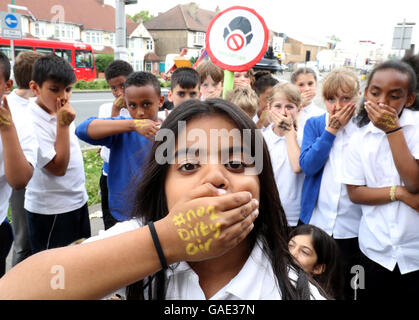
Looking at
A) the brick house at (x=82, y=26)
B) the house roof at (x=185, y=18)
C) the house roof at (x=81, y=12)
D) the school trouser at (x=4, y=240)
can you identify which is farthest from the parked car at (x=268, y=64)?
the house roof at (x=185, y=18)

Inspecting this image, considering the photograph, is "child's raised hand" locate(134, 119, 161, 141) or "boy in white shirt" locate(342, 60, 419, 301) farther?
"child's raised hand" locate(134, 119, 161, 141)

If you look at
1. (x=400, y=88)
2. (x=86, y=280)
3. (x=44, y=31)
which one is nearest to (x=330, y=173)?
(x=400, y=88)

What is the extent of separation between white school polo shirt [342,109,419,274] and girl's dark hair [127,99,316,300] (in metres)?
1.02

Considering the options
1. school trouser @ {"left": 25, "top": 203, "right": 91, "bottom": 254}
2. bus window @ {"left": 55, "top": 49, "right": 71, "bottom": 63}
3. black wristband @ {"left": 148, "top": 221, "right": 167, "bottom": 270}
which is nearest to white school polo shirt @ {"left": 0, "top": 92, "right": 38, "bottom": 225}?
school trouser @ {"left": 25, "top": 203, "right": 91, "bottom": 254}

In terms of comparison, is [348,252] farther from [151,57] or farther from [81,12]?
[151,57]

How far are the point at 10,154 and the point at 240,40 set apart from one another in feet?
5.48

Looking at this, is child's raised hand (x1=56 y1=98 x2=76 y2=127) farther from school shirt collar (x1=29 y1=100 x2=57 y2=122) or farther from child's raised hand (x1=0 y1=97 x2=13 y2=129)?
child's raised hand (x1=0 y1=97 x2=13 y2=129)

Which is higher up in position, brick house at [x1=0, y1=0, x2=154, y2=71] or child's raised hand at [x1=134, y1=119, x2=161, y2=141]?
brick house at [x1=0, y1=0, x2=154, y2=71]

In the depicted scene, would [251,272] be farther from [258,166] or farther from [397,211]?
[397,211]

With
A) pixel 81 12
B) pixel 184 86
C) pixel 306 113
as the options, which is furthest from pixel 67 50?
pixel 306 113

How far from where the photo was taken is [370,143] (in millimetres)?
1869

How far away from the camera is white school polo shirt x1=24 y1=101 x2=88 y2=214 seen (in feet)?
7.62

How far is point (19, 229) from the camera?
2752 millimetres
